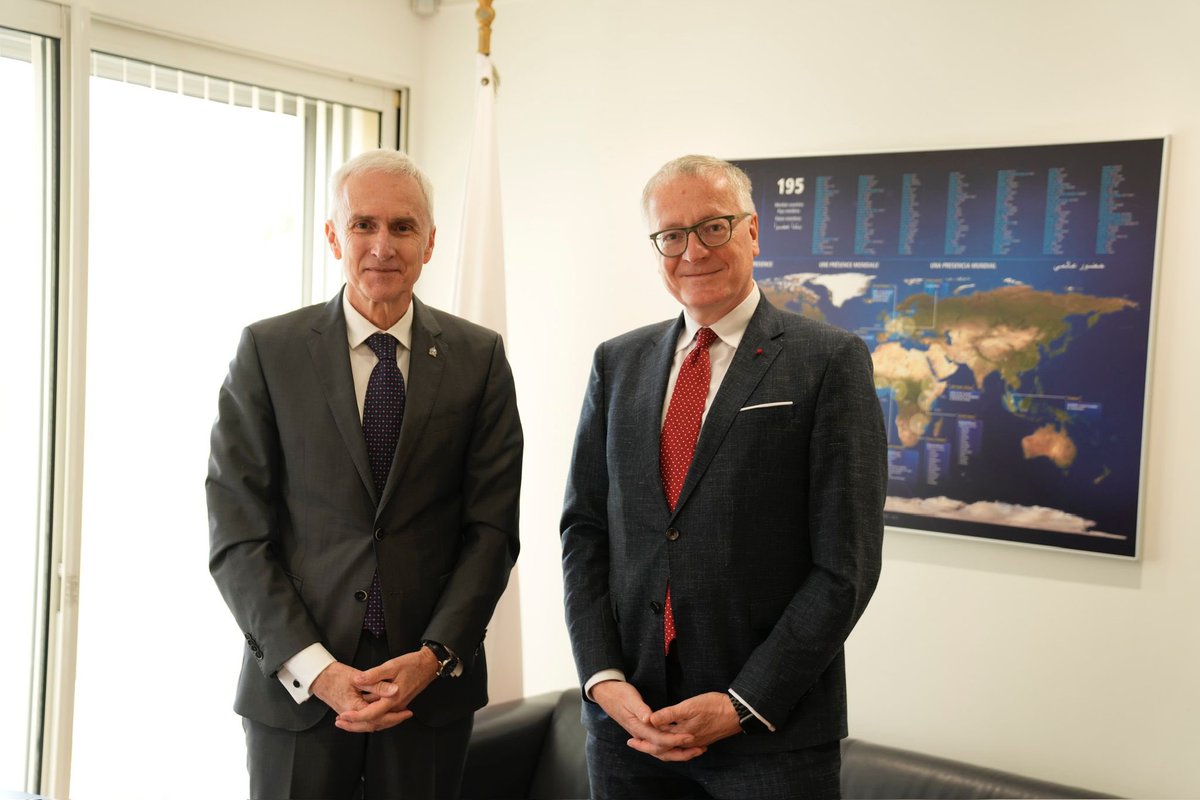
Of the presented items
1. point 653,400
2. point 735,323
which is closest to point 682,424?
point 653,400

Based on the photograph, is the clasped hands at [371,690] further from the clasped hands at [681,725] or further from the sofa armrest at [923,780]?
the sofa armrest at [923,780]

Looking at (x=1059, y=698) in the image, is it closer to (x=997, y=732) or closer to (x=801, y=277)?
(x=997, y=732)

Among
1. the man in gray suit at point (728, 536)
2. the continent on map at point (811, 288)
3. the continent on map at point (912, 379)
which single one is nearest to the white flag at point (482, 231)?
the continent on map at point (811, 288)

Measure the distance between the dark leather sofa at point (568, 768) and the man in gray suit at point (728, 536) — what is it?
110cm

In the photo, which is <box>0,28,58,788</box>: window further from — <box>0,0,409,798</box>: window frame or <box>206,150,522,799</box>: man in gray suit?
<box>206,150,522,799</box>: man in gray suit

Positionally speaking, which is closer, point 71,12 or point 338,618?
point 338,618

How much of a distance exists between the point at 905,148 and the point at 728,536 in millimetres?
1656

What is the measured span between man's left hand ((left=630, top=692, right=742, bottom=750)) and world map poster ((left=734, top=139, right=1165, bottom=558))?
4.66ft

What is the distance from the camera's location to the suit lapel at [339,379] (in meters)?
1.92

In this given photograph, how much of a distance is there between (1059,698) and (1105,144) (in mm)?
1427

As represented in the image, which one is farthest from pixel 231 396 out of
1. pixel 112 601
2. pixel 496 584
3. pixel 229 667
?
pixel 229 667

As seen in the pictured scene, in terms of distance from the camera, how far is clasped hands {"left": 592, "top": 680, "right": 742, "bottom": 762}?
184cm

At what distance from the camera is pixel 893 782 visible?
292cm

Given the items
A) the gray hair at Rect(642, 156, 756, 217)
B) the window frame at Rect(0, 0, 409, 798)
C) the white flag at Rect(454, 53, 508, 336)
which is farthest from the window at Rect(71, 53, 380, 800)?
→ the gray hair at Rect(642, 156, 756, 217)
